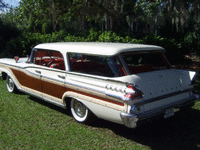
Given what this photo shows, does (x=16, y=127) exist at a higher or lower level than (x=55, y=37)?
lower

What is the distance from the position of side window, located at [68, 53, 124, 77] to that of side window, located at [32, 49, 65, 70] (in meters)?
0.36

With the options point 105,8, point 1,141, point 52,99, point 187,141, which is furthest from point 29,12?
point 187,141

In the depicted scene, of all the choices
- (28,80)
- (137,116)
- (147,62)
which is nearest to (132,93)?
(137,116)

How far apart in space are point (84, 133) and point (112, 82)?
3.86ft

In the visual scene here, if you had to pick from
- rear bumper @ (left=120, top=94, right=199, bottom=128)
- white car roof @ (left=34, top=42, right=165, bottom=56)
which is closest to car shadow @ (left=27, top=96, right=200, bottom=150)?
rear bumper @ (left=120, top=94, right=199, bottom=128)

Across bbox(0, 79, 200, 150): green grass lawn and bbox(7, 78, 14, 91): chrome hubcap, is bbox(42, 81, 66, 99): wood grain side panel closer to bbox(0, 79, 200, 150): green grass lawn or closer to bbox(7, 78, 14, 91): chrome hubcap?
bbox(0, 79, 200, 150): green grass lawn

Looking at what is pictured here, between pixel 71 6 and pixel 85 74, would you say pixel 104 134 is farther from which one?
pixel 71 6

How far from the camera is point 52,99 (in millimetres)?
5113

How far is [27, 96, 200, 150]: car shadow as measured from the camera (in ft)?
12.5

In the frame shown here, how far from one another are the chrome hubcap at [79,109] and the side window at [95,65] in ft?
2.27

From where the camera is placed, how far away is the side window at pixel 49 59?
5007mm

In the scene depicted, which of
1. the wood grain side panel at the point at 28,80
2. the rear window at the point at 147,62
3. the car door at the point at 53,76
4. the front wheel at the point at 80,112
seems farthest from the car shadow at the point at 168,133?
the wood grain side panel at the point at 28,80

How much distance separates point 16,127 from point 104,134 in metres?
1.77

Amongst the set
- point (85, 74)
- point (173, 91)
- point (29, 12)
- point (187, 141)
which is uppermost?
point (29, 12)
